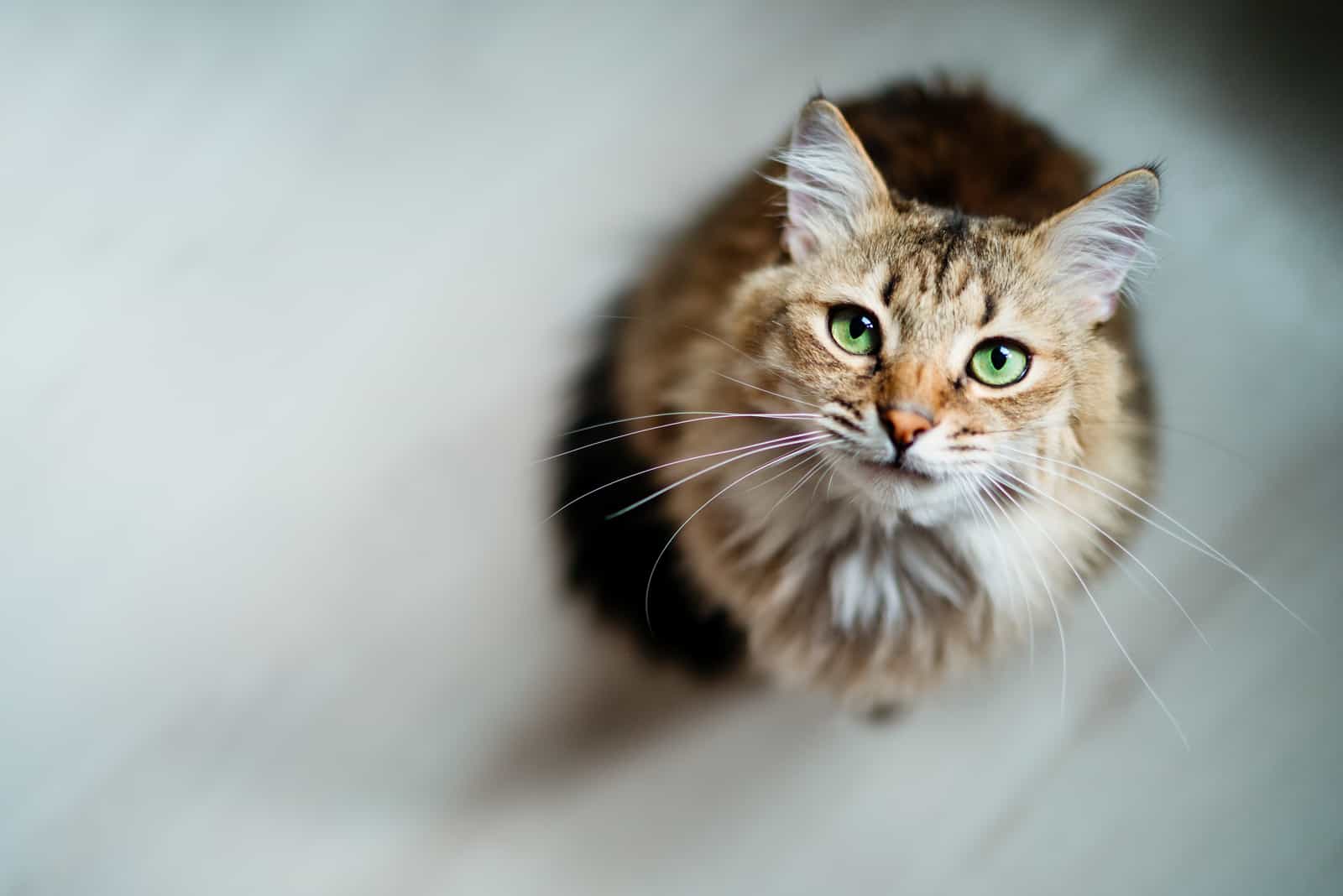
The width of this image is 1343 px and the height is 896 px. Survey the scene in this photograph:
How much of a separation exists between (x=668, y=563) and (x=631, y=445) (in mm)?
162

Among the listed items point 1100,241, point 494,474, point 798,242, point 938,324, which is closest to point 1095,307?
point 1100,241

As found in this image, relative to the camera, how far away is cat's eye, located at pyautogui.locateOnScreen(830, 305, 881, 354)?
0.76 metres

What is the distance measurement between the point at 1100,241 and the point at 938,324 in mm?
164

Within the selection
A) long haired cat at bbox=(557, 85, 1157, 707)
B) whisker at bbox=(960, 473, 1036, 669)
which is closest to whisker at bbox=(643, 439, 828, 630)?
long haired cat at bbox=(557, 85, 1157, 707)

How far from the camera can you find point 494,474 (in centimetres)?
129

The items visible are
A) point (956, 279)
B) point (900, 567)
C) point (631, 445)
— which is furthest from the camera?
point (631, 445)

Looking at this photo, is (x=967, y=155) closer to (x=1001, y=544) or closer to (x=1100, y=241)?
(x=1100, y=241)

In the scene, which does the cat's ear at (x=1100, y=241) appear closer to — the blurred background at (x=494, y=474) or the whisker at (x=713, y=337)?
the whisker at (x=713, y=337)

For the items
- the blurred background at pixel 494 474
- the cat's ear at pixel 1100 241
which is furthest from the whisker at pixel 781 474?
the blurred background at pixel 494 474

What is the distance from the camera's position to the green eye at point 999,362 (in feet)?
2.43

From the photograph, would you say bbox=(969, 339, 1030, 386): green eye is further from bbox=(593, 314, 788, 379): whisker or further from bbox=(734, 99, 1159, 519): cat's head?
bbox=(593, 314, 788, 379): whisker

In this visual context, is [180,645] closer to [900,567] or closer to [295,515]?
[295,515]

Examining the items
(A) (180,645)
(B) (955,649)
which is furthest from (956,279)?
(A) (180,645)

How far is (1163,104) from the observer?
1205 mm
